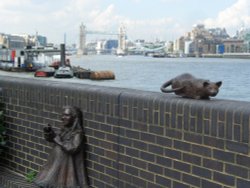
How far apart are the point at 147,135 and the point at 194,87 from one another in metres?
0.71

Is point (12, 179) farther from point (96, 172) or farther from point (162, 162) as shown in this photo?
point (162, 162)

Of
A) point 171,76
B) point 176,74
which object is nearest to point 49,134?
point 171,76

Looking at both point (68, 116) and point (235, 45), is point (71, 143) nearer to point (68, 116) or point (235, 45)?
point (68, 116)

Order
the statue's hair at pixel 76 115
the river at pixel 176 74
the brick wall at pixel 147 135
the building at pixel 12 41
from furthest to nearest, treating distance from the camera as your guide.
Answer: the building at pixel 12 41 → the river at pixel 176 74 → the statue's hair at pixel 76 115 → the brick wall at pixel 147 135

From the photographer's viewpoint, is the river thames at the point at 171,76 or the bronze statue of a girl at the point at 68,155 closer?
the bronze statue of a girl at the point at 68,155

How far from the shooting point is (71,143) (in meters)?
5.87

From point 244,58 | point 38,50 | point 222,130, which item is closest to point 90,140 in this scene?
point 222,130

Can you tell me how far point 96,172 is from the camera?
5.93 meters

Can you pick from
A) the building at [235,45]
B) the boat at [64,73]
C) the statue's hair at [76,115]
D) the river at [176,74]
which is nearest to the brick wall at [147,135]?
the statue's hair at [76,115]

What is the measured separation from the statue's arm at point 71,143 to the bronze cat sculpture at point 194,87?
139 centimetres

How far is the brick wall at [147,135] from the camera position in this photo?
4.18 metres

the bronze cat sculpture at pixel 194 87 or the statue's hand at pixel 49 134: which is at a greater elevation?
the bronze cat sculpture at pixel 194 87

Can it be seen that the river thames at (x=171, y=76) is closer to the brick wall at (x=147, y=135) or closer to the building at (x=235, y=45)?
the brick wall at (x=147, y=135)

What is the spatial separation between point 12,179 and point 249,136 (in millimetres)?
4028
